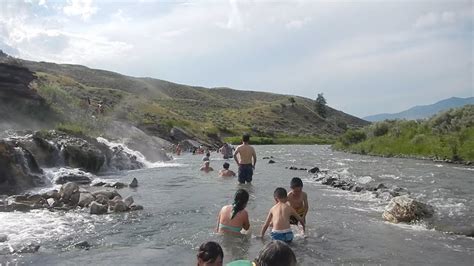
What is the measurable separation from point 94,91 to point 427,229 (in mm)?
101284

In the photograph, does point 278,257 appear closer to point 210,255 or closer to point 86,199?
point 210,255

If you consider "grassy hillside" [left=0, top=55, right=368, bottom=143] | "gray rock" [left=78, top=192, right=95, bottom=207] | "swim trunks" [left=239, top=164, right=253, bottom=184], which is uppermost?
"grassy hillside" [left=0, top=55, right=368, bottom=143]

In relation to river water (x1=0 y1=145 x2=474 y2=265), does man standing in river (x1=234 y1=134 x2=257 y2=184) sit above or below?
above

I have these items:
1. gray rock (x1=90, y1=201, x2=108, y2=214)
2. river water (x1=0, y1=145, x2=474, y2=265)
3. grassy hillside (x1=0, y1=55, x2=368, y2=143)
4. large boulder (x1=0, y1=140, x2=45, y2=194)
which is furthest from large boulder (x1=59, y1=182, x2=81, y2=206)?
grassy hillside (x1=0, y1=55, x2=368, y2=143)

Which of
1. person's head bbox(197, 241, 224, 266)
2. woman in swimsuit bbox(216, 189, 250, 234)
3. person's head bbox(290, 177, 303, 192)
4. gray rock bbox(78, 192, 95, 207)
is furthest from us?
gray rock bbox(78, 192, 95, 207)

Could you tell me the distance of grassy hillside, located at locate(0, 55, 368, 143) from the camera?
86.5 m

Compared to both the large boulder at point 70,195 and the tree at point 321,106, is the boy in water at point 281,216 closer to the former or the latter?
the large boulder at point 70,195

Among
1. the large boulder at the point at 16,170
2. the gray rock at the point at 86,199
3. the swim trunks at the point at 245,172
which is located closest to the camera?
the gray rock at the point at 86,199

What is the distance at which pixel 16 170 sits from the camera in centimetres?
2061

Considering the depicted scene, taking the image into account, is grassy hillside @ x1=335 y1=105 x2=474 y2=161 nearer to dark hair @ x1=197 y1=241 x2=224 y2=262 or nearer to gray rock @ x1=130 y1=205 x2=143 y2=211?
gray rock @ x1=130 y1=205 x2=143 y2=211

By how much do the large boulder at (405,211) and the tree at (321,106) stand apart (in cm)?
17170

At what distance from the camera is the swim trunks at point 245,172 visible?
2071 centimetres

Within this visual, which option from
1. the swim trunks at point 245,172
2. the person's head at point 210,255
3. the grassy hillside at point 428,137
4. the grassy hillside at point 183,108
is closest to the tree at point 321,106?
the grassy hillside at point 183,108

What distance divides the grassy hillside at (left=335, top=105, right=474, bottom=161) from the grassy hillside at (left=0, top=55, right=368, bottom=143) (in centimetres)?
3121
